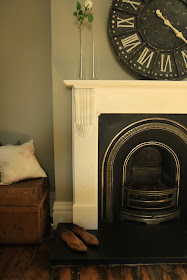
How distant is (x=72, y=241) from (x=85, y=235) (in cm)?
12

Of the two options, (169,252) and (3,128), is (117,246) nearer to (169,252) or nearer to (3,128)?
(169,252)

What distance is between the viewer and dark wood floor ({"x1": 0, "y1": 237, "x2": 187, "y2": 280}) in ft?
4.83

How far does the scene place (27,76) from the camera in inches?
87.4

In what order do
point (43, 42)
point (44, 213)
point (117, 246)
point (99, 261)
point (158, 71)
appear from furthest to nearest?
point (43, 42), point (44, 213), point (158, 71), point (117, 246), point (99, 261)

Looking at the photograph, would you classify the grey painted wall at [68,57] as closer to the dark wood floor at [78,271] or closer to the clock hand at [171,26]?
the clock hand at [171,26]

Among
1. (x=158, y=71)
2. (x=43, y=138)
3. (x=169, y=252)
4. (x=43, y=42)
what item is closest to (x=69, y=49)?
(x=43, y=42)

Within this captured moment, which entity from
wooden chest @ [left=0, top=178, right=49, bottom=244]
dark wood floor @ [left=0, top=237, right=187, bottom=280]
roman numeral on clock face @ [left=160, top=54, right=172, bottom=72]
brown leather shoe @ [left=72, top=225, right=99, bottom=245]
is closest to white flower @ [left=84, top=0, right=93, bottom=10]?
roman numeral on clock face @ [left=160, top=54, right=172, bottom=72]

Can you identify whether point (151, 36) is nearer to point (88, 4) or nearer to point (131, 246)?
point (88, 4)

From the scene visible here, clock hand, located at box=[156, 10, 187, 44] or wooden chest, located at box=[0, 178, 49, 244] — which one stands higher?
clock hand, located at box=[156, 10, 187, 44]

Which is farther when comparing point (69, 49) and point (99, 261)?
point (69, 49)

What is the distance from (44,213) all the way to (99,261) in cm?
66

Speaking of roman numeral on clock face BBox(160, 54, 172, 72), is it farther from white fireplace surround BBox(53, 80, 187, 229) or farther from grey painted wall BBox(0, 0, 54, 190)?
grey painted wall BBox(0, 0, 54, 190)

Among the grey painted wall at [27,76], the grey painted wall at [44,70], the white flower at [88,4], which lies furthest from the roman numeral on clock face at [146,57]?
the grey painted wall at [27,76]

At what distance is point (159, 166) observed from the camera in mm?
2180
